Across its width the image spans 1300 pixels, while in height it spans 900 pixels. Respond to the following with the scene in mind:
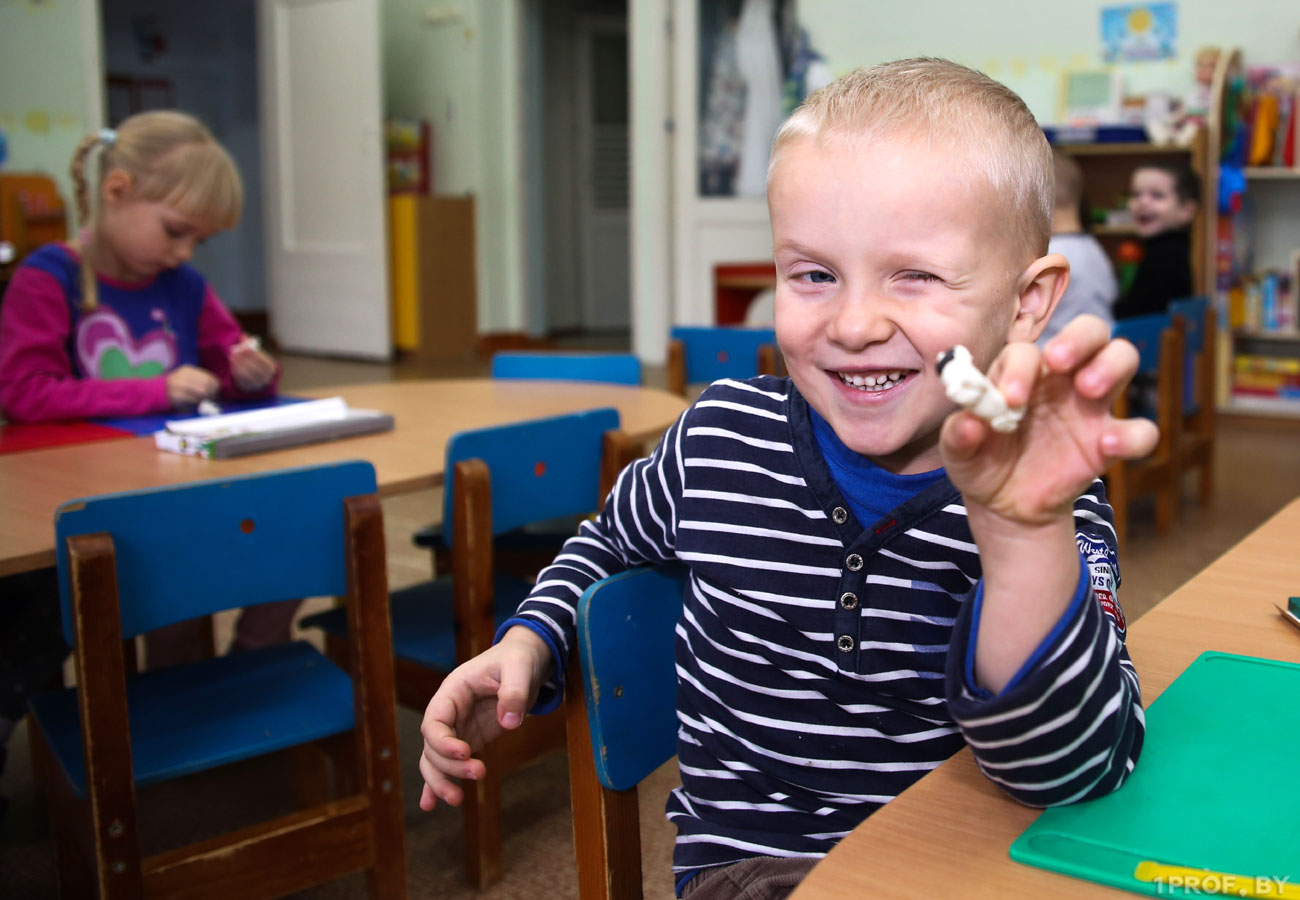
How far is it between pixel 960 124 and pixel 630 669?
0.46 metres

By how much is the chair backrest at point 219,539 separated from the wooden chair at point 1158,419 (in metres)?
2.48

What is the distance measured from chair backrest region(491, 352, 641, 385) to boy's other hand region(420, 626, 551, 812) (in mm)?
1786

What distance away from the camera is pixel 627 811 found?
946mm

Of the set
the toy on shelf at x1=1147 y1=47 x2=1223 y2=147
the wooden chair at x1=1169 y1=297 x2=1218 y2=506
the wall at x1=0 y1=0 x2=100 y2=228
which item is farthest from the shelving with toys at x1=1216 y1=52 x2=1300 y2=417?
the wall at x1=0 y1=0 x2=100 y2=228

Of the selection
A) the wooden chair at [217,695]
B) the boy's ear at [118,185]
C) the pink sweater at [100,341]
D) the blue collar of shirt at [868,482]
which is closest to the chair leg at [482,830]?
the wooden chair at [217,695]

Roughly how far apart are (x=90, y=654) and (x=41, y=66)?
6224 mm

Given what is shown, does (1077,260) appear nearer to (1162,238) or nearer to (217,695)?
(1162,238)

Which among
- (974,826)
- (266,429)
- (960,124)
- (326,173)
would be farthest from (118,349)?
(326,173)

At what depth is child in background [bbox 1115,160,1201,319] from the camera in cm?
427

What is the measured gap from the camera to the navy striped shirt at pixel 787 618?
801 millimetres

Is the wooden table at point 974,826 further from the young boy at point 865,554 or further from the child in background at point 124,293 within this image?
the child in background at point 124,293

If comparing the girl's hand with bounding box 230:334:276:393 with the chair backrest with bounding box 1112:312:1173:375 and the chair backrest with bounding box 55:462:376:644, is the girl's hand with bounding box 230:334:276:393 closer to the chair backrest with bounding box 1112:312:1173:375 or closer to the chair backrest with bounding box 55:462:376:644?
the chair backrest with bounding box 55:462:376:644

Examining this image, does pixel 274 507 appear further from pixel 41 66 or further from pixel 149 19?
pixel 149 19

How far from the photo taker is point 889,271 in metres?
0.74
